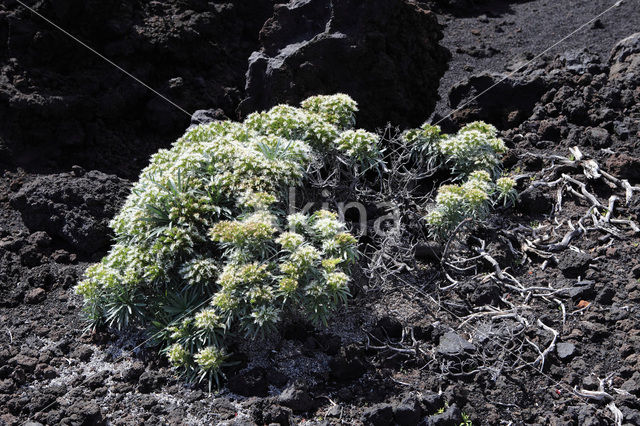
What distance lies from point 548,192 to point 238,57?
160 inches

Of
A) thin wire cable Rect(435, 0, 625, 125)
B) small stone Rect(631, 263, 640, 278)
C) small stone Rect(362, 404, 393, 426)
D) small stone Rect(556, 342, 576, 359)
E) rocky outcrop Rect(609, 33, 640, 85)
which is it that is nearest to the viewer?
small stone Rect(362, 404, 393, 426)

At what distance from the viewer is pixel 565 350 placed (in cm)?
442

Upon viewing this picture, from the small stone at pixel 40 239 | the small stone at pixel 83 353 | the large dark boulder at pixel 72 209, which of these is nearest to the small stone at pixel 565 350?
the small stone at pixel 83 353

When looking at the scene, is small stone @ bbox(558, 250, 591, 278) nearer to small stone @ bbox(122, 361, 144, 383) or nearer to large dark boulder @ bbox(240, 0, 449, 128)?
large dark boulder @ bbox(240, 0, 449, 128)

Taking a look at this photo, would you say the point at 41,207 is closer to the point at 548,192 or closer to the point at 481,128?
the point at 481,128

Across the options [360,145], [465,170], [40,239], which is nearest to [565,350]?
[465,170]

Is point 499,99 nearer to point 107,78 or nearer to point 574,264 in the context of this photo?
point 574,264

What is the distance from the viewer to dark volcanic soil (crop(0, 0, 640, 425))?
13.6ft

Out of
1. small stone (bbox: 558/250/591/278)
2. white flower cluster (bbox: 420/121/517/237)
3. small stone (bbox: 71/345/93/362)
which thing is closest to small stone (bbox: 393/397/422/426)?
white flower cluster (bbox: 420/121/517/237)

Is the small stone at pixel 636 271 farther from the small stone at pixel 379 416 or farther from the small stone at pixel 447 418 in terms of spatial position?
the small stone at pixel 379 416

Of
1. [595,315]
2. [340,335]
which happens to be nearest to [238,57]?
[340,335]

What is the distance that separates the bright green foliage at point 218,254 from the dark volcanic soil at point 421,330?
260 millimetres

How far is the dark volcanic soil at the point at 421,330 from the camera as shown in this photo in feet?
13.6

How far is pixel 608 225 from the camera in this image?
17.6 ft
